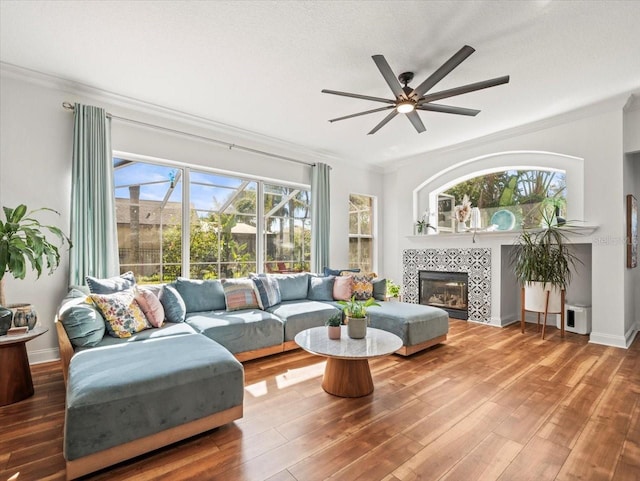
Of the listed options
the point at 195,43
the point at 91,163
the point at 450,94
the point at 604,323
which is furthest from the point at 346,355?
the point at 604,323

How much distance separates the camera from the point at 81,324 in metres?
2.37

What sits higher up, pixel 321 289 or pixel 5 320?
pixel 5 320

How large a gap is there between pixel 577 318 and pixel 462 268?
1565 mm

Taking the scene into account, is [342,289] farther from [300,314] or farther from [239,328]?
[239,328]

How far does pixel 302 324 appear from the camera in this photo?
3.64 m

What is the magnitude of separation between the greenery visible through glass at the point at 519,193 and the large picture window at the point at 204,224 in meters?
2.82

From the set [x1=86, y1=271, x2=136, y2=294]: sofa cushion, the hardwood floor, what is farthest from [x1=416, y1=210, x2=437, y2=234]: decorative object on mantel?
[x1=86, y1=271, x2=136, y2=294]: sofa cushion

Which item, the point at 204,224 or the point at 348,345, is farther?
the point at 204,224

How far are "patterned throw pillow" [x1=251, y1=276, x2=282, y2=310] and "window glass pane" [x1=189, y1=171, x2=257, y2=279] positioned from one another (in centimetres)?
80

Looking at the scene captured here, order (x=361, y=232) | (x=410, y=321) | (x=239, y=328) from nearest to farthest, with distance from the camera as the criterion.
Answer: (x=239, y=328)
(x=410, y=321)
(x=361, y=232)

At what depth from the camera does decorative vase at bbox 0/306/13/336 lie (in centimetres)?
235

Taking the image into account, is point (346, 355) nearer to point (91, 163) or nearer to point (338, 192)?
point (91, 163)

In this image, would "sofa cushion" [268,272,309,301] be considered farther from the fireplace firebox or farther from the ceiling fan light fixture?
the ceiling fan light fixture

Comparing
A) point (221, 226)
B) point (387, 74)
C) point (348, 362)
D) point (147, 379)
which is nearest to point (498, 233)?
point (387, 74)
